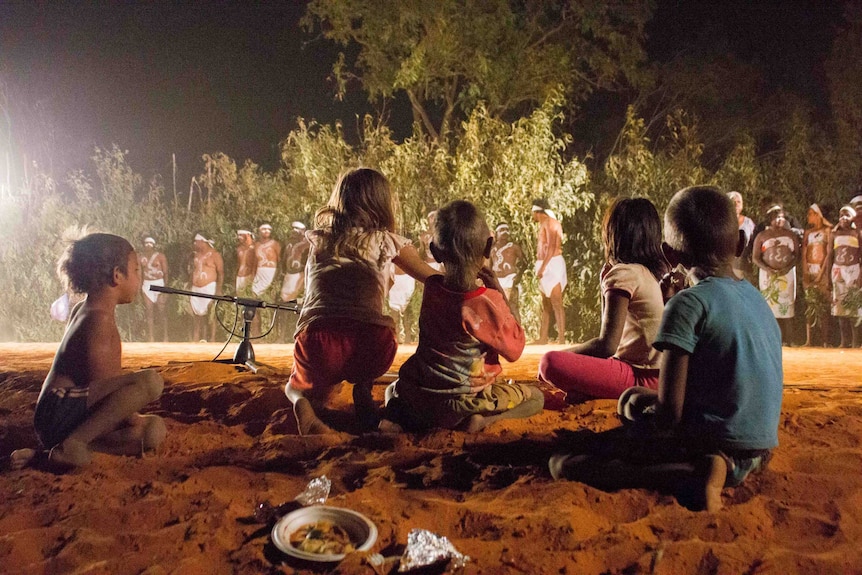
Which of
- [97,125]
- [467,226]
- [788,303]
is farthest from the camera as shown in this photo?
[97,125]

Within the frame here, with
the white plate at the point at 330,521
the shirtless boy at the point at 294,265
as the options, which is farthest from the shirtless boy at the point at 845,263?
the white plate at the point at 330,521

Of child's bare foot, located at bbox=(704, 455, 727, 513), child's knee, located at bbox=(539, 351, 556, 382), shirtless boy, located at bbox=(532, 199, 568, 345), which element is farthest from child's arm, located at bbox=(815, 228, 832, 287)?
child's bare foot, located at bbox=(704, 455, 727, 513)

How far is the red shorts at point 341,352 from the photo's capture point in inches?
139

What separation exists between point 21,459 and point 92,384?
0.43 m

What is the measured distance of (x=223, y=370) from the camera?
530cm

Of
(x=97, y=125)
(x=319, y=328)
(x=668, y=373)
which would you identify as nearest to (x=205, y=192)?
(x=97, y=125)

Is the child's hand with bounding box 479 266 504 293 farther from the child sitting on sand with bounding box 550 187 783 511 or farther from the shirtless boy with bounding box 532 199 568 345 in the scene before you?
the shirtless boy with bounding box 532 199 568 345

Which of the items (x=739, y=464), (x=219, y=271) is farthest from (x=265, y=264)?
(x=739, y=464)

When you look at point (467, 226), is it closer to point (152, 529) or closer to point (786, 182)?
point (152, 529)

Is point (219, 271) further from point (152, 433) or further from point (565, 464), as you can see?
point (565, 464)

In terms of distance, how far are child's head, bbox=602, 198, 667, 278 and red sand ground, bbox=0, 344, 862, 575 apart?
89cm

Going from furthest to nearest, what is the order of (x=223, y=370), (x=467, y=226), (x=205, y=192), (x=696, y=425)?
(x=205, y=192)
(x=223, y=370)
(x=467, y=226)
(x=696, y=425)

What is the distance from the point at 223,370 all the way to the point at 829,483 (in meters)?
4.30

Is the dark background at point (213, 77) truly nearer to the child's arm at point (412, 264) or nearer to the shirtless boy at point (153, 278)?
the shirtless boy at point (153, 278)
